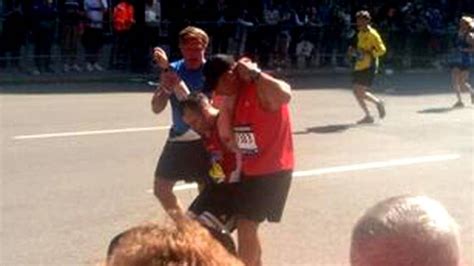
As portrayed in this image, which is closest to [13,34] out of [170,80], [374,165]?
[374,165]

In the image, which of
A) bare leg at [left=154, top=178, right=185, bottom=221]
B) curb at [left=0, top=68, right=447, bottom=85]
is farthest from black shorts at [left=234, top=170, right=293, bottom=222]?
curb at [left=0, top=68, right=447, bottom=85]

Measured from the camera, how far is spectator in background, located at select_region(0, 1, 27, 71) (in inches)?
791

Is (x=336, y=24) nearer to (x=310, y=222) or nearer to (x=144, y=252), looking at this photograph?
(x=310, y=222)

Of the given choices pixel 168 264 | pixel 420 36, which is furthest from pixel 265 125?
pixel 420 36

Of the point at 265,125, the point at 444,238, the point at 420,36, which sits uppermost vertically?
the point at 444,238

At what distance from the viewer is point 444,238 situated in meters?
Answer: 2.63

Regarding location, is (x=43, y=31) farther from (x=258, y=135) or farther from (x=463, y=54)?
(x=258, y=135)

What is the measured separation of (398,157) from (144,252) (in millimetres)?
10358

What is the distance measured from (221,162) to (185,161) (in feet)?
3.33

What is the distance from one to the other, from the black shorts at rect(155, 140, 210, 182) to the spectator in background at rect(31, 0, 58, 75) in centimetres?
1300

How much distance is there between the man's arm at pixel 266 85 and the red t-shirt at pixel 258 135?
0.33ft

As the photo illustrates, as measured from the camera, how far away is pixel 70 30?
20.8m

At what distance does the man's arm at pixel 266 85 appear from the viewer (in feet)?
19.8

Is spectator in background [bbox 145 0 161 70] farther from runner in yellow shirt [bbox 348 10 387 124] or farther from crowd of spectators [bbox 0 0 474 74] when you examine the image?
runner in yellow shirt [bbox 348 10 387 124]
